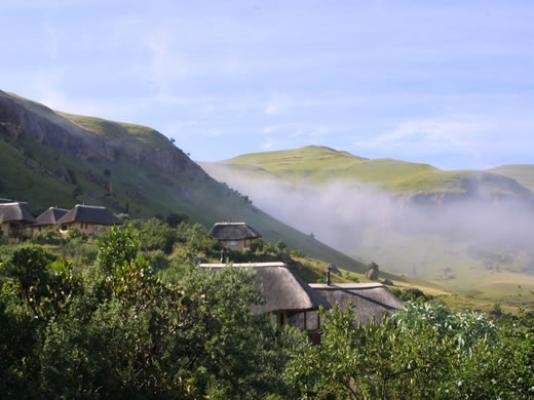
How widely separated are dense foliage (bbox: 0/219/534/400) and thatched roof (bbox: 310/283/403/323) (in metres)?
20.6

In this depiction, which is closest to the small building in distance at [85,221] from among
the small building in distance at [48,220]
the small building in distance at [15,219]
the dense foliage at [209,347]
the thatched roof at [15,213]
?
the small building in distance at [48,220]

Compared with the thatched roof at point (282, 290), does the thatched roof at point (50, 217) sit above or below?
above

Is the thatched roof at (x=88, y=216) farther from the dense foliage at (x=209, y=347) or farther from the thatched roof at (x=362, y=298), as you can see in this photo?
the dense foliage at (x=209, y=347)

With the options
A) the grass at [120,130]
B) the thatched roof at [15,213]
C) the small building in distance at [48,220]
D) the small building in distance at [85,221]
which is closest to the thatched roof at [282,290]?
the thatched roof at [15,213]

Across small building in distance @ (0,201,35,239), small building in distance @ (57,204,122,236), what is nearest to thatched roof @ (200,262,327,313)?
small building in distance @ (0,201,35,239)

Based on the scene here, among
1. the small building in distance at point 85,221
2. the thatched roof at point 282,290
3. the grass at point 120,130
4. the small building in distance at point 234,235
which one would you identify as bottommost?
the thatched roof at point 282,290

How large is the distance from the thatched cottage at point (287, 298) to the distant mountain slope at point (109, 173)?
180ft

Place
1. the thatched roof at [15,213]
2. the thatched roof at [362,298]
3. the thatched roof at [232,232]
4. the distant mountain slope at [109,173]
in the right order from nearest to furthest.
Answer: the thatched roof at [362,298] → the thatched roof at [15,213] → the thatched roof at [232,232] → the distant mountain slope at [109,173]

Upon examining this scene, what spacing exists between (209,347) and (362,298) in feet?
86.8

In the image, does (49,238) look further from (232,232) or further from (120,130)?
(120,130)

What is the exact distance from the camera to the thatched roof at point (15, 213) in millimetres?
64562

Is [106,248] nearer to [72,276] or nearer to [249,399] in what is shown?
[72,276]

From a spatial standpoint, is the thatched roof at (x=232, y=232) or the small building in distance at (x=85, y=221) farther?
the thatched roof at (x=232, y=232)

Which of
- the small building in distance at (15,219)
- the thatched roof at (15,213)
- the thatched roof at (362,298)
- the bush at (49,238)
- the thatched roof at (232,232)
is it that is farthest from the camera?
the thatched roof at (232,232)
